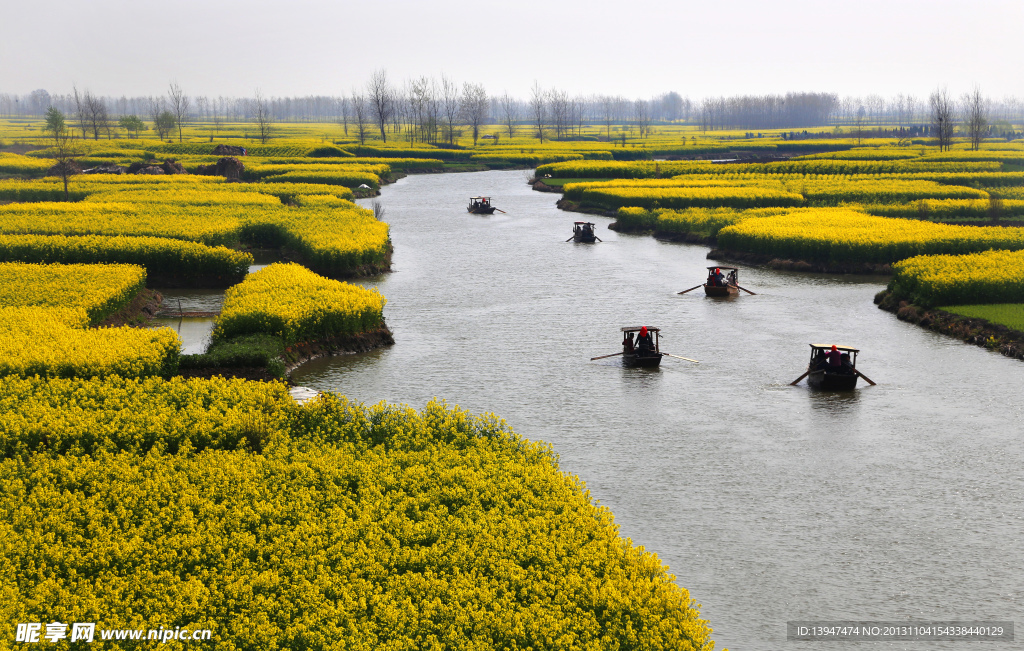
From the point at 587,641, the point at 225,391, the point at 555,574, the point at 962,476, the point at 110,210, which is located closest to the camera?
the point at 587,641

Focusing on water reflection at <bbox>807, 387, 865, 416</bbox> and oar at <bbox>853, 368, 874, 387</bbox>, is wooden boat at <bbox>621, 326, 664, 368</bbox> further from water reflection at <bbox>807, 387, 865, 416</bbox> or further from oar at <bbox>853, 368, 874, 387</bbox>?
oar at <bbox>853, 368, 874, 387</bbox>

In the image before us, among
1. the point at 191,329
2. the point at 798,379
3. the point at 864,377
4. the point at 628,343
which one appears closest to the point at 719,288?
the point at 628,343

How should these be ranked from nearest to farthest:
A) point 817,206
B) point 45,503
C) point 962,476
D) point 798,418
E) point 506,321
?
point 45,503 → point 962,476 → point 798,418 → point 506,321 → point 817,206

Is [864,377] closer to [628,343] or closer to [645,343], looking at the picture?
[645,343]

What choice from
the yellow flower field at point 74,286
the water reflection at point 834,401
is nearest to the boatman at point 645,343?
the water reflection at point 834,401

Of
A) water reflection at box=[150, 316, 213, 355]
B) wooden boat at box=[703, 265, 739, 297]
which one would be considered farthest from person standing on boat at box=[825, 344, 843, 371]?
water reflection at box=[150, 316, 213, 355]

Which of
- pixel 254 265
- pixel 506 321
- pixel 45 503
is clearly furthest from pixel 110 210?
pixel 45 503

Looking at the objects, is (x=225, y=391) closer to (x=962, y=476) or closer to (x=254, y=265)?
(x=962, y=476)
